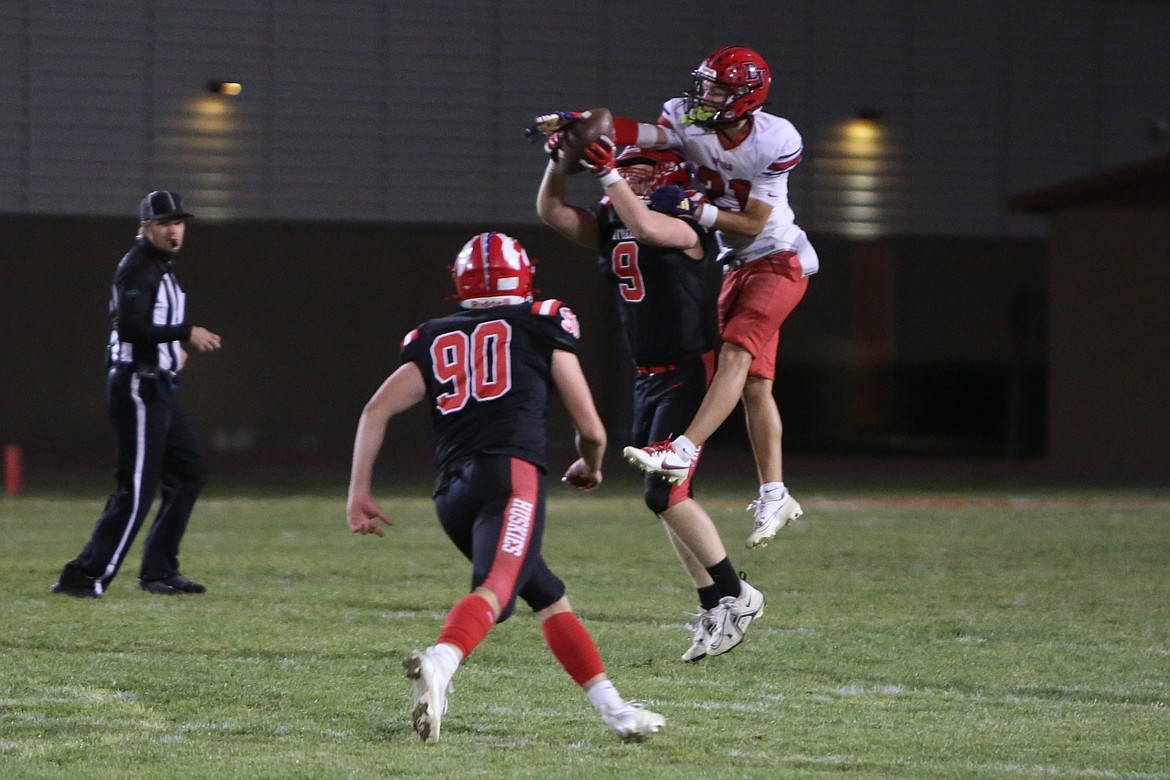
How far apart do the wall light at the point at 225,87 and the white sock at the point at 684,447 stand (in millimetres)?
15964

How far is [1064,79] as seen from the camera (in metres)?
23.6

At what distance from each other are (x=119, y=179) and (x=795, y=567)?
13.6 meters

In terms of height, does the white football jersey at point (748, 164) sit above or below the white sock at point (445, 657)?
above

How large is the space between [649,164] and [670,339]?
0.71 metres

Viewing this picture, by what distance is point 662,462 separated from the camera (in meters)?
6.41

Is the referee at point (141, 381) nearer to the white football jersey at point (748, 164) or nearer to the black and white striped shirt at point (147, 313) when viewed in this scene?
the black and white striped shirt at point (147, 313)

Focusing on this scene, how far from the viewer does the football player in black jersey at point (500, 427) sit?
5.02 metres

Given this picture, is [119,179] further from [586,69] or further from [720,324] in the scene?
[720,324]

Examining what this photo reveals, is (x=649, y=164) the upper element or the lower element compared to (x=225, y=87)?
lower

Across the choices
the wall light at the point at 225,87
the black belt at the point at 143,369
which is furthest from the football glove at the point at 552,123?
the wall light at the point at 225,87

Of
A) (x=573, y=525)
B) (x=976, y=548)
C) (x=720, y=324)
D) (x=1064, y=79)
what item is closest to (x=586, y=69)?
(x=1064, y=79)

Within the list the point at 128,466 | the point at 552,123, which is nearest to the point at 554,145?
the point at 552,123

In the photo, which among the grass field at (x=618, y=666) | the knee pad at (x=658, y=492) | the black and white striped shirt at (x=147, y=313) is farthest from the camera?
the black and white striped shirt at (x=147, y=313)

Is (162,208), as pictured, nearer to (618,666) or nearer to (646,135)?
(646,135)
